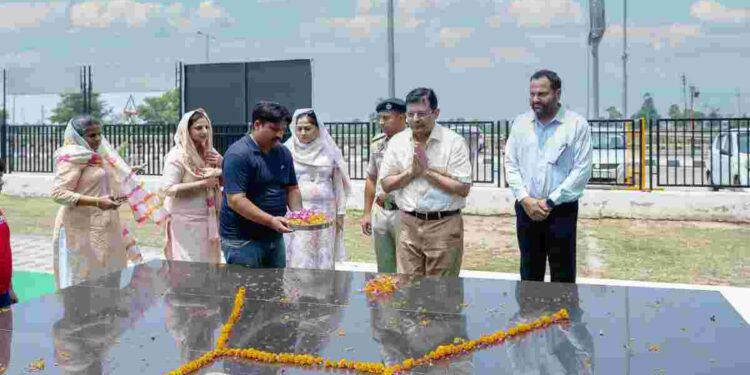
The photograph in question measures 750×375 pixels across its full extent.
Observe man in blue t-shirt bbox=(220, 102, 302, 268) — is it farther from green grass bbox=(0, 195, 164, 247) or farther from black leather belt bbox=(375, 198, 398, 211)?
green grass bbox=(0, 195, 164, 247)

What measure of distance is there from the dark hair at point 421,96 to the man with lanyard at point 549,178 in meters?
0.65

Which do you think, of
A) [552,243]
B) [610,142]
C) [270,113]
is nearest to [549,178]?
[552,243]

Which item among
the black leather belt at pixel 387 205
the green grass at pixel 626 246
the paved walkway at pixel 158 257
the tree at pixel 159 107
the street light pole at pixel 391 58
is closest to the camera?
the black leather belt at pixel 387 205


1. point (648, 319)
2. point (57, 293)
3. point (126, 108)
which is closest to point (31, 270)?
point (57, 293)

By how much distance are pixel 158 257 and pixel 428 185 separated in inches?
197

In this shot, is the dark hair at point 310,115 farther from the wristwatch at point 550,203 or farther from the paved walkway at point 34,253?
the paved walkway at point 34,253

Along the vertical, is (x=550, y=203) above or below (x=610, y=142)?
below

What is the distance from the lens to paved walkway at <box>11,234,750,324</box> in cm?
636

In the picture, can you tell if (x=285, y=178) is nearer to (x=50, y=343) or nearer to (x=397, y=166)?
(x=397, y=166)

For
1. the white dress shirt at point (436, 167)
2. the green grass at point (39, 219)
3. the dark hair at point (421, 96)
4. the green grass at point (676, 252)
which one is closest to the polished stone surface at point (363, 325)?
the white dress shirt at point (436, 167)

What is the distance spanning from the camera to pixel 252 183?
4.62 m

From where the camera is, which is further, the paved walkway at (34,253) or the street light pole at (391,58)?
the street light pole at (391,58)

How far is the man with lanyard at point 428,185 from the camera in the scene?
189 inches

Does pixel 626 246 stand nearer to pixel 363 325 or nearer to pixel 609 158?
pixel 609 158
